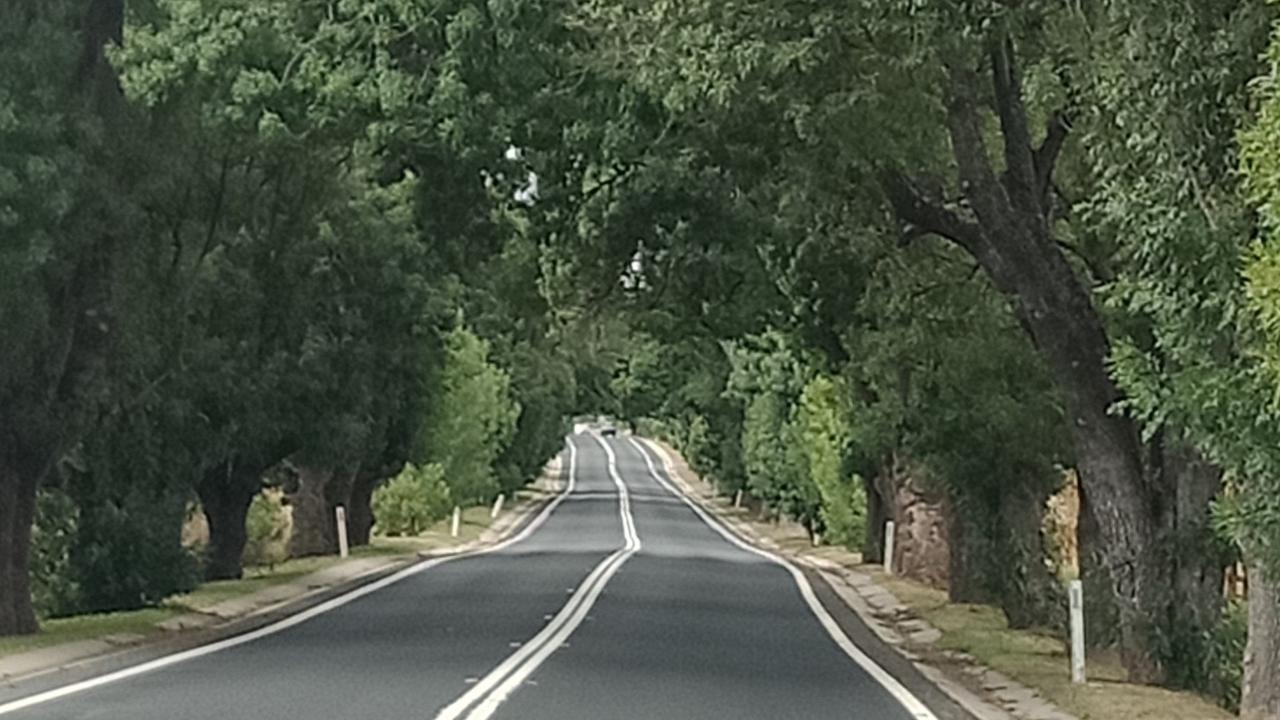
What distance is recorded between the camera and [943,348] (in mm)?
26469

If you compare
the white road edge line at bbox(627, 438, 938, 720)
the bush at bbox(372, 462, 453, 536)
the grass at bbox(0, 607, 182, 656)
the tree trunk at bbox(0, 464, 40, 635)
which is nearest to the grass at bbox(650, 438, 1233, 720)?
the white road edge line at bbox(627, 438, 938, 720)

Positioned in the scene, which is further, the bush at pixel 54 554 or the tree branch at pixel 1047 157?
the bush at pixel 54 554

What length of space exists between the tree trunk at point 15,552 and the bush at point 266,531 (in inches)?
916

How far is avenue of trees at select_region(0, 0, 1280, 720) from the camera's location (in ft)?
45.6

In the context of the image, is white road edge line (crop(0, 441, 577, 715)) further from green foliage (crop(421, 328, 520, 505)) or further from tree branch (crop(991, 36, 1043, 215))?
tree branch (crop(991, 36, 1043, 215))

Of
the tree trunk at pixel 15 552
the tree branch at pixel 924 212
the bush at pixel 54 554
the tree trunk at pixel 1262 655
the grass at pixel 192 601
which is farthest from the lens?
the bush at pixel 54 554

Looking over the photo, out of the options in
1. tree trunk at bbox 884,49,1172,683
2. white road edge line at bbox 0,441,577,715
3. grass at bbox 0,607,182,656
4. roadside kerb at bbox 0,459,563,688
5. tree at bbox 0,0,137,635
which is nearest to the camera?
white road edge line at bbox 0,441,577,715

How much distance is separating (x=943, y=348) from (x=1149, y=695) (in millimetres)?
7827

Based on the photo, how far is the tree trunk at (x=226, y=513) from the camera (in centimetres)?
3794

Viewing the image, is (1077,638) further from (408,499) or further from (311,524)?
(408,499)

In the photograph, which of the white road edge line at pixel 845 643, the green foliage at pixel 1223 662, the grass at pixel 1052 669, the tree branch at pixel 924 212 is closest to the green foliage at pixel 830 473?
the white road edge line at pixel 845 643

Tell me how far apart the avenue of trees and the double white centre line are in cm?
389

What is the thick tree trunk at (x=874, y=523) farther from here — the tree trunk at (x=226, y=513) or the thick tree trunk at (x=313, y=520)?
the tree trunk at (x=226, y=513)

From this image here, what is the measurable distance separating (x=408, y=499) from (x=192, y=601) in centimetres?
2908
